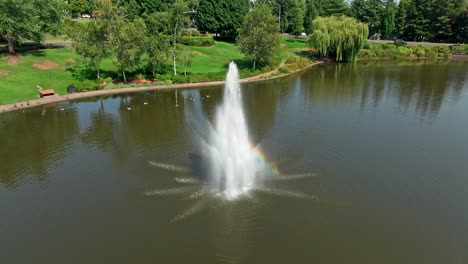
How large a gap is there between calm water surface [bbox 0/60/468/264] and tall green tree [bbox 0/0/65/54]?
1880 centimetres

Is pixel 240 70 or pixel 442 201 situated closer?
pixel 442 201

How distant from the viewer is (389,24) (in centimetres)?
10812

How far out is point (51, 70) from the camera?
2045 inches

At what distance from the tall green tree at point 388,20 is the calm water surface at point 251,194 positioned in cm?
7620

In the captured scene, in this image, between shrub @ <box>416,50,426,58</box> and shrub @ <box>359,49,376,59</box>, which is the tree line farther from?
shrub @ <box>359,49,376,59</box>

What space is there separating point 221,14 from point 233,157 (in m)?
72.1

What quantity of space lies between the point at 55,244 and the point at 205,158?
12266mm

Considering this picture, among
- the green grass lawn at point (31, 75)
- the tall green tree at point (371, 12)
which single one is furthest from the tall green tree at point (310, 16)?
the green grass lawn at point (31, 75)

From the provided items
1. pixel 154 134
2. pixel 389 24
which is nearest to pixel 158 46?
pixel 154 134

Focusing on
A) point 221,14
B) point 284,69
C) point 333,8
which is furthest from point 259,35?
point 333,8

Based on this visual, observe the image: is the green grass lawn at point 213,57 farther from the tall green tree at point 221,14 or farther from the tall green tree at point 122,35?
the tall green tree at point 122,35

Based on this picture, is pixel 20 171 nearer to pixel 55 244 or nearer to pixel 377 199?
pixel 55 244

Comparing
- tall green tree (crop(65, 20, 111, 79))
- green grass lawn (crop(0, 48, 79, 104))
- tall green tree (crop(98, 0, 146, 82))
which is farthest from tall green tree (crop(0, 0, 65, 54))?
tall green tree (crop(98, 0, 146, 82))

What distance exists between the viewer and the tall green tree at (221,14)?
8919cm
